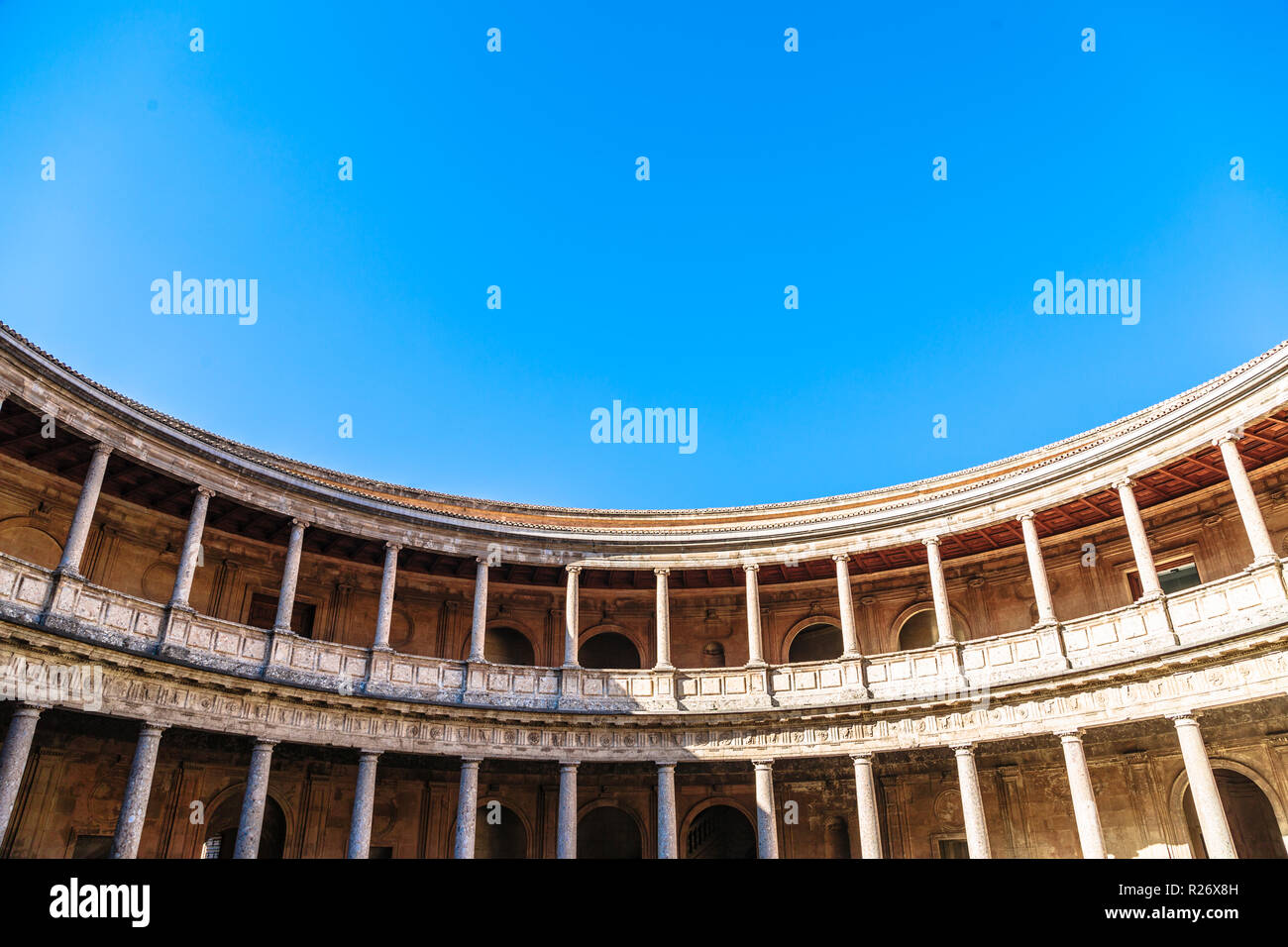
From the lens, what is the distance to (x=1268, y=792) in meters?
17.3

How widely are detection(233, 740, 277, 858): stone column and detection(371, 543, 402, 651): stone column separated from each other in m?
3.14

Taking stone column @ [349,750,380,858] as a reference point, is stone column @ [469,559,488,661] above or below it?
above

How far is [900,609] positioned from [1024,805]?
556cm

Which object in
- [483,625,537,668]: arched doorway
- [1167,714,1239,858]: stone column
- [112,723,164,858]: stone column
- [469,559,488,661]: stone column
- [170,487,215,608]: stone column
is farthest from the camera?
[483,625,537,668]: arched doorway

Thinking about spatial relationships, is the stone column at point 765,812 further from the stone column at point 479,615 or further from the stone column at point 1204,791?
the stone column at point 1204,791

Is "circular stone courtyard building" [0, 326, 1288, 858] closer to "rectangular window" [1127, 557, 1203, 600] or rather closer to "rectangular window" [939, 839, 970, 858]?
"rectangular window" [1127, 557, 1203, 600]

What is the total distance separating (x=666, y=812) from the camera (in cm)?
1956

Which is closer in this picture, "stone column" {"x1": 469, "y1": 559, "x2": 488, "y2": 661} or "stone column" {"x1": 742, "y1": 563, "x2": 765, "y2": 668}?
"stone column" {"x1": 469, "y1": 559, "x2": 488, "y2": 661}

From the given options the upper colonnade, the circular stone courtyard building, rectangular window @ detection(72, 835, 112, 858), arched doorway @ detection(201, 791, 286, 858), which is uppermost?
the upper colonnade

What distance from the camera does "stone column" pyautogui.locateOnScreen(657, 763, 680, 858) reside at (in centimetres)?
1928

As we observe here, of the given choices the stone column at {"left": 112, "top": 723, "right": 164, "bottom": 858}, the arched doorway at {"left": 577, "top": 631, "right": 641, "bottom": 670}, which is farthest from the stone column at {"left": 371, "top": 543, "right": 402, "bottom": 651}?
the arched doorway at {"left": 577, "top": 631, "right": 641, "bottom": 670}

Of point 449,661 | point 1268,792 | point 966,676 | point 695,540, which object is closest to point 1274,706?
point 1268,792

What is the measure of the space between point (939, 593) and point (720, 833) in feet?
29.8
